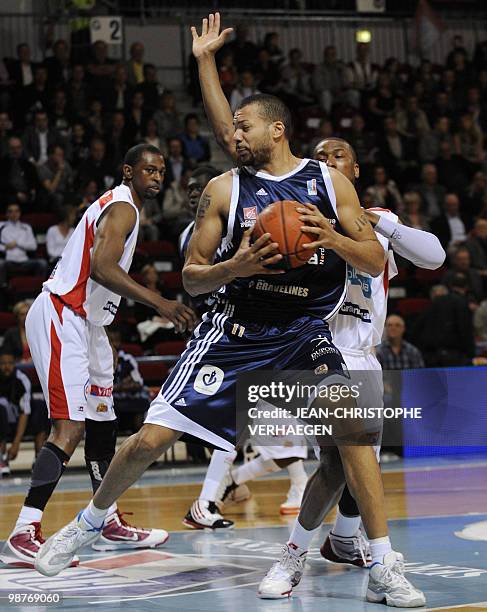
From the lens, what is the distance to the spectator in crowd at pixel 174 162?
48.9 feet

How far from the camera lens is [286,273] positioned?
4605 mm

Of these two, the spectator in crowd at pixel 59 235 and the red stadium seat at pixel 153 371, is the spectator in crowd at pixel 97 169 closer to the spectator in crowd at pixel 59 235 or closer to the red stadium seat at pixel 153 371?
the spectator in crowd at pixel 59 235

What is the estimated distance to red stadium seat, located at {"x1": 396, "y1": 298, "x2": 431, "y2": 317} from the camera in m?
13.6

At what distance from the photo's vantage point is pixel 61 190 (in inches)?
567

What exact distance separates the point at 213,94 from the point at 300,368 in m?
1.68

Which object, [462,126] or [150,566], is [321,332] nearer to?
[150,566]

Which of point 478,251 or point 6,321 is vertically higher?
point 478,251

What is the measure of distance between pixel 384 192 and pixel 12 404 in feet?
21.7

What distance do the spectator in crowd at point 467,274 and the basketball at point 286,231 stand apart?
8880 mm

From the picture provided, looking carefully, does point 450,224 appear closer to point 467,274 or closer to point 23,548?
point 467,274

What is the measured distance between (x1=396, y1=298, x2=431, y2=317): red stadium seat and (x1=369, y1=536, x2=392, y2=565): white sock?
9233 mm

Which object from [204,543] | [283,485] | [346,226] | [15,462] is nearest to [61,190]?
[15,462]

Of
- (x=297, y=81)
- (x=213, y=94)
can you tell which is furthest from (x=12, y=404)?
(x=297, y=81)

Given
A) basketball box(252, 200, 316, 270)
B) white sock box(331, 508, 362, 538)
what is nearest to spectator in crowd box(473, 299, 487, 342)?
white sock box(331, 508, 362, 538)
